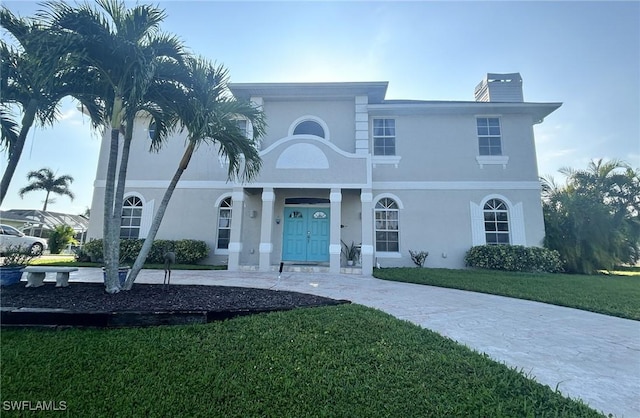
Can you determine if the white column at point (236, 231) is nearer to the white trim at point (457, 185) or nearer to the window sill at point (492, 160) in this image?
the white trim at point (457, 185)

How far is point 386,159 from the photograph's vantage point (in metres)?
12.8

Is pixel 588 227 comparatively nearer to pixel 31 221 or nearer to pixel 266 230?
pixel 266 230

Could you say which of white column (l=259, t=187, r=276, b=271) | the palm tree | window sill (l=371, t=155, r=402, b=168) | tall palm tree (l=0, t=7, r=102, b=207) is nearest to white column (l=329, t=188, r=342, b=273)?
white column (l=259, t=187, r=276, b=271)

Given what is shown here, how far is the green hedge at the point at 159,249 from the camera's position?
1200 cm

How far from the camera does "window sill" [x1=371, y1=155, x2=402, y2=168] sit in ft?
42.1

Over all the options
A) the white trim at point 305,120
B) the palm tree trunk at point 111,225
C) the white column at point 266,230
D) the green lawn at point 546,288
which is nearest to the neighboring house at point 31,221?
the white column at point 266,230

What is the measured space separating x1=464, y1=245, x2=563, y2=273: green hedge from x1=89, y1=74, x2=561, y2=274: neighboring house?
0.69 metres

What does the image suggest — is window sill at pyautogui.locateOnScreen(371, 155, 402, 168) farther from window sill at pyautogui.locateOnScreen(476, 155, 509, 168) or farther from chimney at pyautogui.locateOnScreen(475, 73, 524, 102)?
chimney at pyautogui.locateOnScreen(475, 73, 524, 102)

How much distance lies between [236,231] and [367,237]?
511cm

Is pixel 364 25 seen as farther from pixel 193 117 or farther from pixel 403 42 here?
pixel 193 117

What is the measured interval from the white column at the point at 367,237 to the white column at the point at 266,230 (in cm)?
358

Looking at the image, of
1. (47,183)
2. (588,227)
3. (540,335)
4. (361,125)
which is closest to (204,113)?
(540,335)

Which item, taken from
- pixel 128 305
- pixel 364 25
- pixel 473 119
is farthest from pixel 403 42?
pixel 128 305

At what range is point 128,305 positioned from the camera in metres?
4.37
